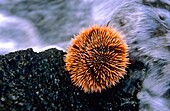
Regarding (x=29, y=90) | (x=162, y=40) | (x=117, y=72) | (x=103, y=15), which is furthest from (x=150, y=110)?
(x=103, y=15)

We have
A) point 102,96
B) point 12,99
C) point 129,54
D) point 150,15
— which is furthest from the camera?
point 150,15

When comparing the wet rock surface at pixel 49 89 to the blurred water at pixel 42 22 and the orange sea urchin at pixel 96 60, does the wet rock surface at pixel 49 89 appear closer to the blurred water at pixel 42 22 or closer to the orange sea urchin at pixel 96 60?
the orange sea urchin at pixel 96 60

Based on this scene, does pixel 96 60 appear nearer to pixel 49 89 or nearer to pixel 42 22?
pixel 49 89

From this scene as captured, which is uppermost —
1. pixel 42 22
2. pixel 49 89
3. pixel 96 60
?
pixel 42 22

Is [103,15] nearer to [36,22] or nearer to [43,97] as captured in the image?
[36,22]

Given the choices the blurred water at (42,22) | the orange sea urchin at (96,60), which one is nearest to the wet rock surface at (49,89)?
the orange sea urchin at (96,60)

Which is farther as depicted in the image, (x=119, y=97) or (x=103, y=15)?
(x=103, y=15)

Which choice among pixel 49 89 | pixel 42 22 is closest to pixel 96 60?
pixel 49 89
